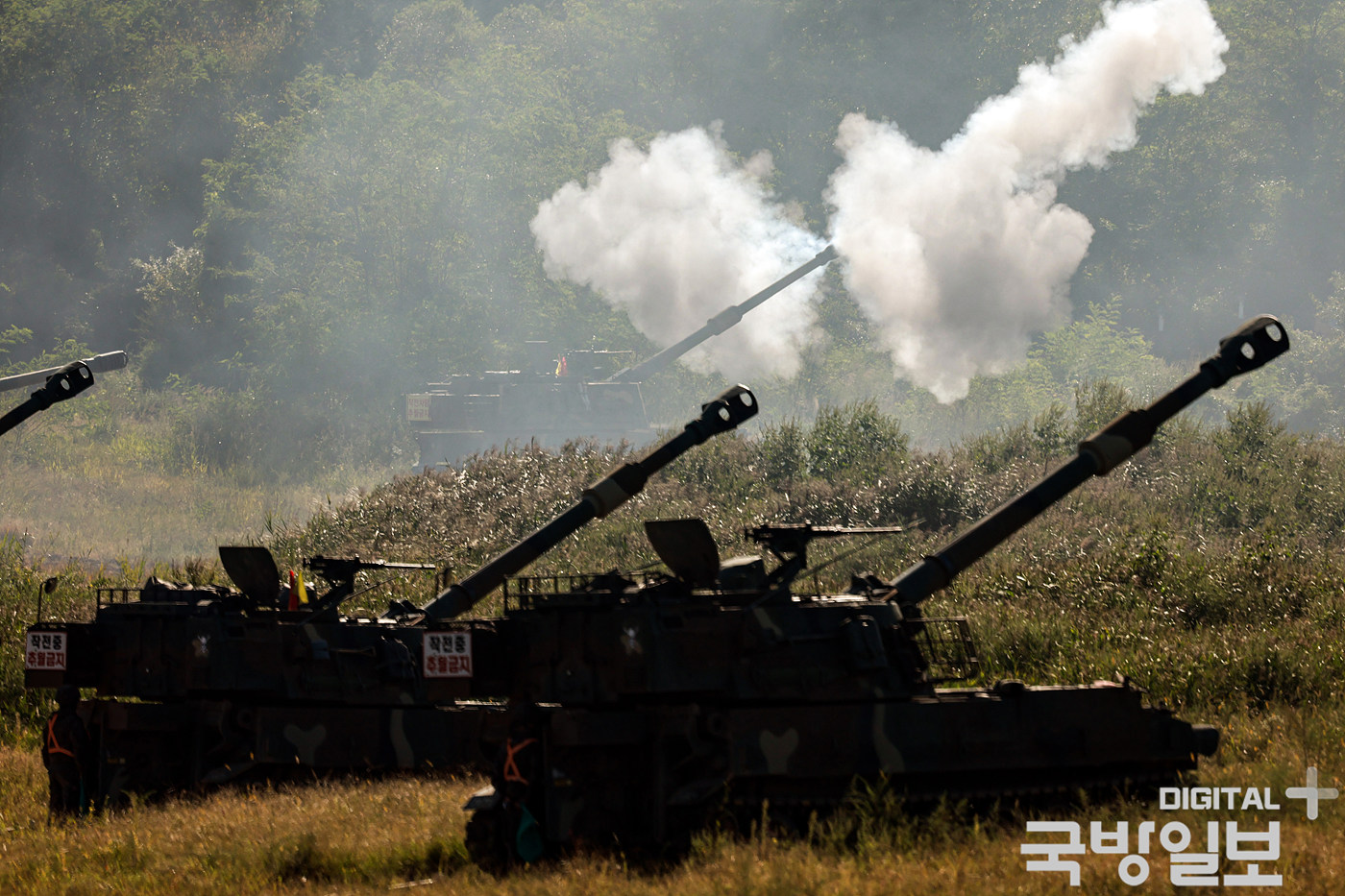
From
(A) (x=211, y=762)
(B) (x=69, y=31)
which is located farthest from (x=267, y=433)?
(A) (x=211, y=762)

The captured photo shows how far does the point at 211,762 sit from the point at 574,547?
1144cm

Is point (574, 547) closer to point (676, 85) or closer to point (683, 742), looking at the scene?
point (683, 742)

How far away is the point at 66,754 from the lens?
1159 centimetres

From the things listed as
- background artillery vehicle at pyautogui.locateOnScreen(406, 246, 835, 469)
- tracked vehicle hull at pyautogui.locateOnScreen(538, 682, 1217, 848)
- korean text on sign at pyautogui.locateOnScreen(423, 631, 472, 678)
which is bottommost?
tracked vehicle hull at pyautogui.locateOnScreen(538, 682, 1217, 848)

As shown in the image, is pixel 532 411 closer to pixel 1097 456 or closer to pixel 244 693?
pixel 244 693

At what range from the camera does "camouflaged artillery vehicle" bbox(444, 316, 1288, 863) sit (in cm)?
959

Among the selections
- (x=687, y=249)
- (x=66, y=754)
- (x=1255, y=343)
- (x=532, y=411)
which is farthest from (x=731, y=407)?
(x=687, y=249)

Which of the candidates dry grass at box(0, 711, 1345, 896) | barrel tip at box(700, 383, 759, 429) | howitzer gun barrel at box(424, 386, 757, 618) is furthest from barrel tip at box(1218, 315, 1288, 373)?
howitzer gun barrel at box(424, 386, 757, 618)

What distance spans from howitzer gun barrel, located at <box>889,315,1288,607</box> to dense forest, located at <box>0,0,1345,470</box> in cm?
4129

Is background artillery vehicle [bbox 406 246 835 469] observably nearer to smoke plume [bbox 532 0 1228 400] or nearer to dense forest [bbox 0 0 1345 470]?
smoke plume [bbox 532 0 1228 400]

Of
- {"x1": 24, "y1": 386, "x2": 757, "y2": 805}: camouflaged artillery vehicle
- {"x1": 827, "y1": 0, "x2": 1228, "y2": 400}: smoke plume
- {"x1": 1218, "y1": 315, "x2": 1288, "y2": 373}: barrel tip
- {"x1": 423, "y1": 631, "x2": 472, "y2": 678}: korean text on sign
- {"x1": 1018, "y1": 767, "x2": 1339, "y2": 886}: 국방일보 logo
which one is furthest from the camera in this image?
{"x1": 827, "y1": 0, "x2": 1228, "y2": 400}: smoke plume

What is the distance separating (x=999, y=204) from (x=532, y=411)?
54.4 feet

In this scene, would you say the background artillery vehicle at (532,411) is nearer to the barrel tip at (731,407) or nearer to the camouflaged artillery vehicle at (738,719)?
the barrel tip at (731,407)

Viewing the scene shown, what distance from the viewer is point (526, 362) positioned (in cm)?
5828
